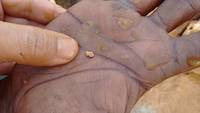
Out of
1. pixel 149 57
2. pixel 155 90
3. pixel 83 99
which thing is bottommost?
pixel 155 90

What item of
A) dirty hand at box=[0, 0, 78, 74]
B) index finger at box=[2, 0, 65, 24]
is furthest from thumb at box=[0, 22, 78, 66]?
index finger at box=[2, 0, 65, 24]

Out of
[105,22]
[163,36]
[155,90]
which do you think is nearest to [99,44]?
[105,22]

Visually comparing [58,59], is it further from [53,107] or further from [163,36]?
[163,36]

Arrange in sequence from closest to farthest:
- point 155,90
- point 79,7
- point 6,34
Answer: point 6,34, point 79,7, point 155,90

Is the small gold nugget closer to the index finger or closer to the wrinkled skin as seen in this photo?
the wrinkled skin

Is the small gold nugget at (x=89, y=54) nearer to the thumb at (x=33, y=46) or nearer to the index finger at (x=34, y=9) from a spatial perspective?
the thumb at (x=33, y=46)

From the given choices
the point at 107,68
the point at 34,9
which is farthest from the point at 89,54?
the point at 34,9

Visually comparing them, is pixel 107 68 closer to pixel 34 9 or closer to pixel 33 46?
pixel 33 46
